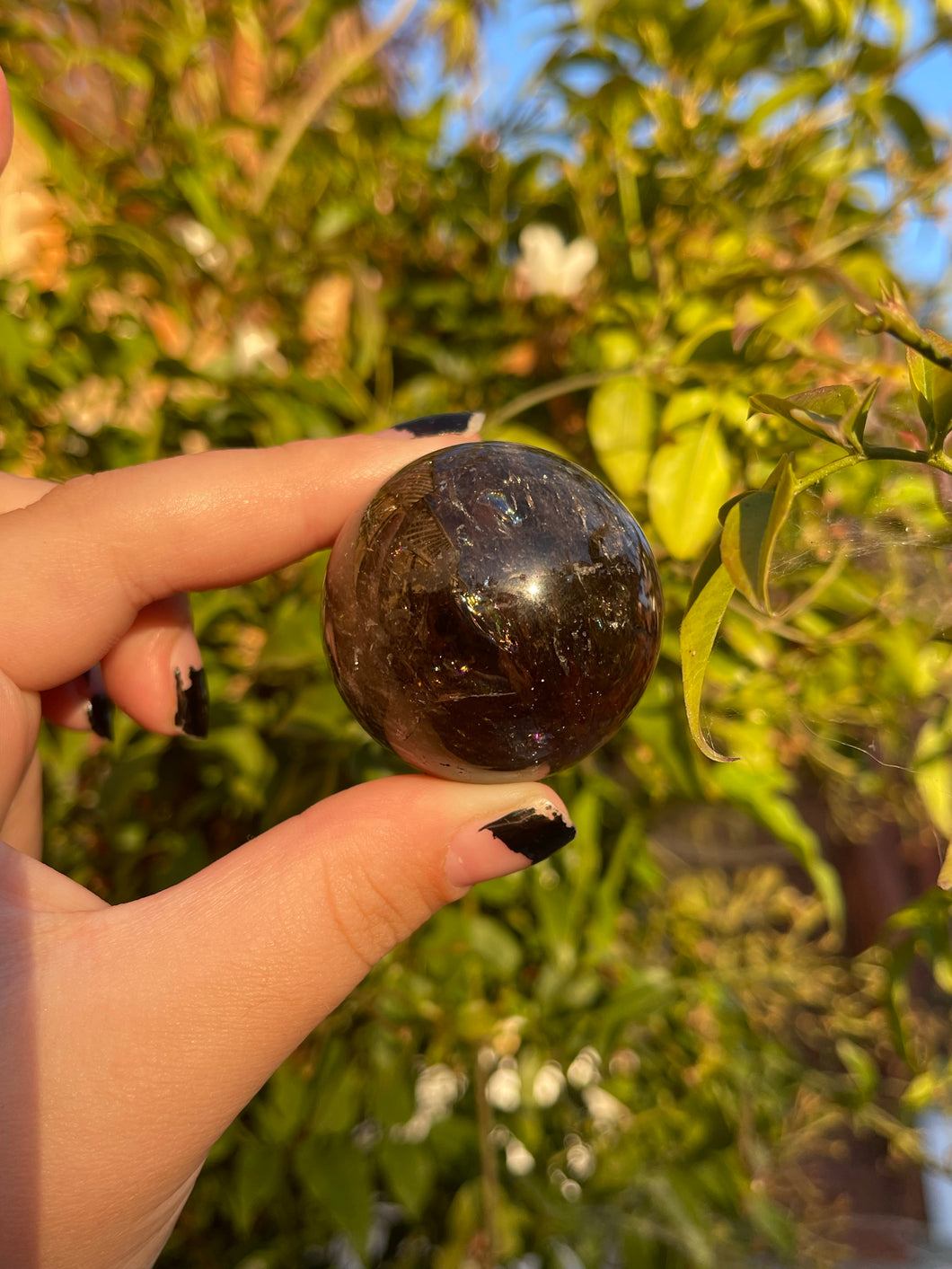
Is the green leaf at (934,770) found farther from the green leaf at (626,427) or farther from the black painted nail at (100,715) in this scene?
the black painted nail at (100,715)

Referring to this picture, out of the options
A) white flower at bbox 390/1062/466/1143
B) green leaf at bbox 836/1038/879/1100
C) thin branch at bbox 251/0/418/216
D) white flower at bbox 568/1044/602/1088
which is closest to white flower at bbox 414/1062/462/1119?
white flower at bbox 390/1062/466/1143

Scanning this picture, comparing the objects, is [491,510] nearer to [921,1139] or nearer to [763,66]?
[763,66]

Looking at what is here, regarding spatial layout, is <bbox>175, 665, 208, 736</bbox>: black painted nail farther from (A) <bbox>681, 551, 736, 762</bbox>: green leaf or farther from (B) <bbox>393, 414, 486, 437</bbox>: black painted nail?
(A) <bbox>681, 551, 736, 762</bbox>: green leaf

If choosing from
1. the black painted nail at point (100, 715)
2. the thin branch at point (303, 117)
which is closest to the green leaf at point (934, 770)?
the black painted nail at point (100, 715)

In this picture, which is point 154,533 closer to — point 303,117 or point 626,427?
point 626,427

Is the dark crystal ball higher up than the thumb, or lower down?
higher up

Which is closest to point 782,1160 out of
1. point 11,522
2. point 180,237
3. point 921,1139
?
point 921,1139

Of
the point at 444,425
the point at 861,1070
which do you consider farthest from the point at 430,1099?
the point at 444,425
